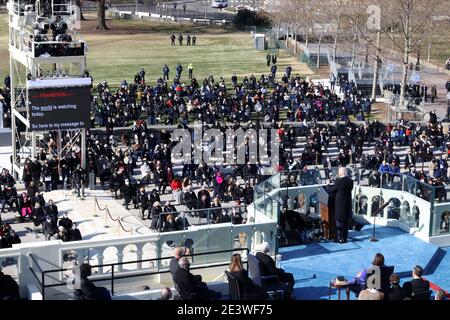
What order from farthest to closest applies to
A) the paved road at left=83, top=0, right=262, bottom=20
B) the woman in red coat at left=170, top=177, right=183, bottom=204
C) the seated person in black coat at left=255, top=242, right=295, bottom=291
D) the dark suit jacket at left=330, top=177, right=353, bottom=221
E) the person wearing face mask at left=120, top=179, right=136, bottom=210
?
1. the paved road at left=83, top=0, right=262, bottom=20
2. the person wearing face mask at left=120, top=179, right=136, bottom=210
3. the woman in red coat at left=170, top=177, right=183, bottom=204
4. the dark suit jacket at left=330, top=177, right=353, bottom=221
5. the seated person in black coat at left=255, top=242, right=295, bottom=291

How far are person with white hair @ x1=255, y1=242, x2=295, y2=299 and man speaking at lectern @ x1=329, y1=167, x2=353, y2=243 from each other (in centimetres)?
329

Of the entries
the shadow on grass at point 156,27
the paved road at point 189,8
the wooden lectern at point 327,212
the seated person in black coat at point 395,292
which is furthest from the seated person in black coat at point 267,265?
the paved road at point 189,8

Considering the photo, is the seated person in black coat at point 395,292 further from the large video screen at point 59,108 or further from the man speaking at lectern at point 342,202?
the large video screen at point 59,108

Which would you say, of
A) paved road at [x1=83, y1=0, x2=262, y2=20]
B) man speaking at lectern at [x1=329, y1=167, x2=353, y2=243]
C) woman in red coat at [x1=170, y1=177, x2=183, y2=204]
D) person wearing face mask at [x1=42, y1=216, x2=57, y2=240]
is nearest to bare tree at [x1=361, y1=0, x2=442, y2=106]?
woman in red coat at [x1=170, y1=177, x2=183, y2=204]

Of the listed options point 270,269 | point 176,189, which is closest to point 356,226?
point 270,269

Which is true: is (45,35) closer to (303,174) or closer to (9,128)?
(9,128)

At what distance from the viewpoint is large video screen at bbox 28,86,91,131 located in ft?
106

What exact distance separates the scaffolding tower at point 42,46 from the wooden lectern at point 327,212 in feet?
46.9

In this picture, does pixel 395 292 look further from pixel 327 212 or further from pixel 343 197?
pixel 327 212

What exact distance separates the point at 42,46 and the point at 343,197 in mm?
17275

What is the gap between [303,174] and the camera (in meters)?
21.7

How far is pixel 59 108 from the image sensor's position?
107ft

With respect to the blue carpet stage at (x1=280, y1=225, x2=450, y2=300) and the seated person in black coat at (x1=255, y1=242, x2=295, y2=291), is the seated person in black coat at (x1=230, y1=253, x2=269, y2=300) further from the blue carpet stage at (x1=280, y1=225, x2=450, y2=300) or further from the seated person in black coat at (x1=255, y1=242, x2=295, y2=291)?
the blue carpet stage at (x1=280, y1=225, x2=450, y2=300)

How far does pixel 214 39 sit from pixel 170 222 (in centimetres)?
5821
